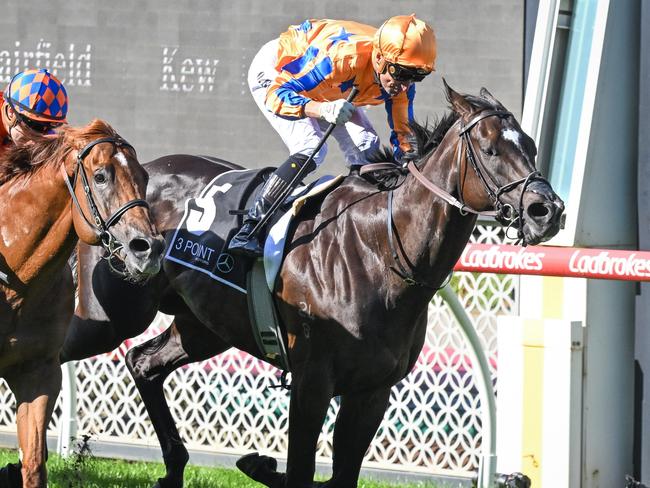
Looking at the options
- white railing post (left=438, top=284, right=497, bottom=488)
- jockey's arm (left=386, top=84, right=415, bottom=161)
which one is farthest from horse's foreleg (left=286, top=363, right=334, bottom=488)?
white railing post (left=438, top=284, right=497, bottom=488)

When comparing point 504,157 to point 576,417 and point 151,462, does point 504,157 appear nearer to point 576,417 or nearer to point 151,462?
point 576,417

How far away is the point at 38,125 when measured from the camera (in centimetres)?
455

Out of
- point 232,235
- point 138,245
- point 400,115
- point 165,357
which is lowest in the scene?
point 165,357

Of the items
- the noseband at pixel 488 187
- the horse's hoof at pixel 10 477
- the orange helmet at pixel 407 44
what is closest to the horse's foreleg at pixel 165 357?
the horse's hoof at pixel 10 477

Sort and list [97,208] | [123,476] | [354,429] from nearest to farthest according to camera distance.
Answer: [97,208] < [354,429] < [123,476]

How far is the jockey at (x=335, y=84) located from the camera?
14.8 feet

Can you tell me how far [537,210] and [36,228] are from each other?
1740mm

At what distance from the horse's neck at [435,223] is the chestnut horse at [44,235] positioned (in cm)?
105

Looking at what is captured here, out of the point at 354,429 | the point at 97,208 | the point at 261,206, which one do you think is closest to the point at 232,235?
the point at 261,206

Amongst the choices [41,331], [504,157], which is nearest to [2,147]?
[41,331]

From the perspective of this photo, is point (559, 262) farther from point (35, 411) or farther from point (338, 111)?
point (35, 411)

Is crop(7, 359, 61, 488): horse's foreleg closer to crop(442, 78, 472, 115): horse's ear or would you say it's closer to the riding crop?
the riding crop

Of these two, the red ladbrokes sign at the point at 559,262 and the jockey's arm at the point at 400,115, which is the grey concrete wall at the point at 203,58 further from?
the jockey's arm at the point at 400,115

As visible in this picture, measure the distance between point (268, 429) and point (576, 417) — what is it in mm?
1948
